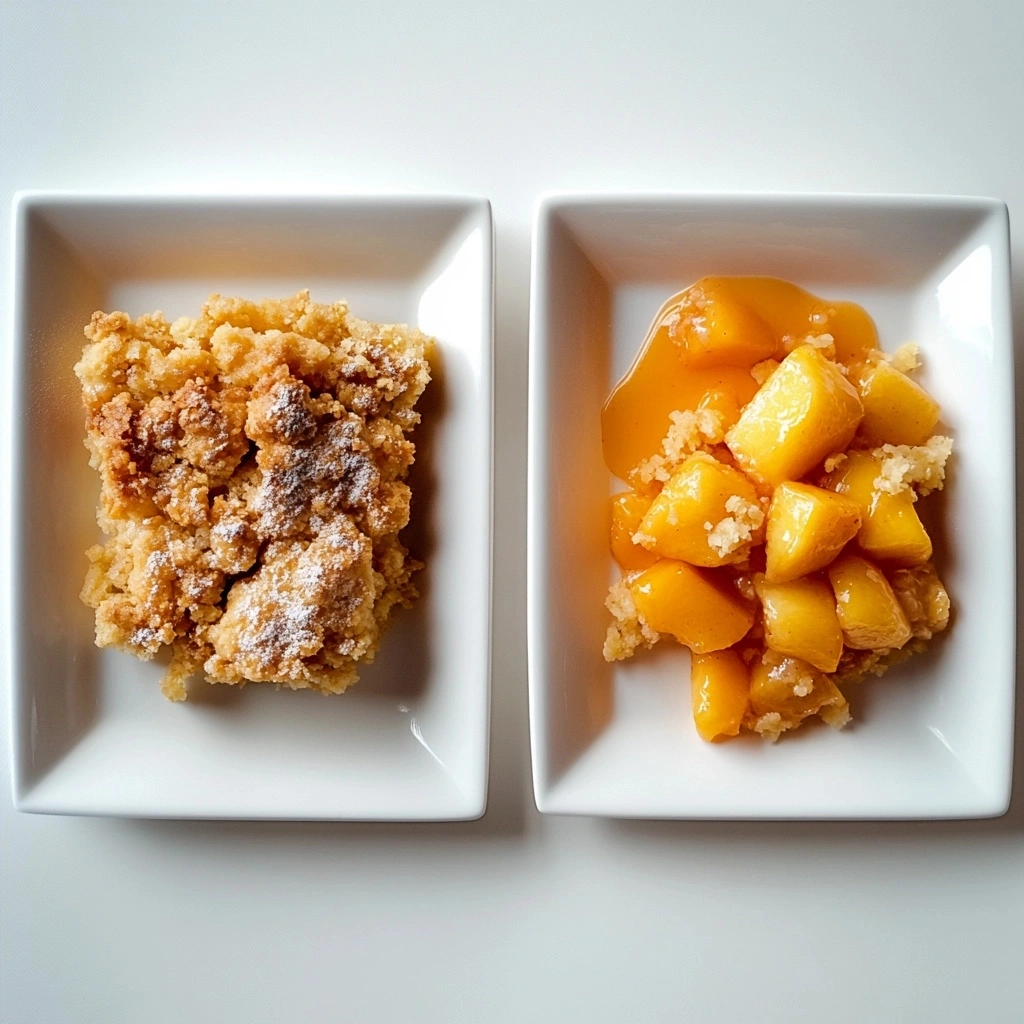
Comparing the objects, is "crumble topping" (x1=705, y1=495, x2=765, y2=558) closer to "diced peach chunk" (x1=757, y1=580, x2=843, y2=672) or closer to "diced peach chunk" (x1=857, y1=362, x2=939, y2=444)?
"diced peach chunk" (x1=757, y1=580, x2=843, y2=672)

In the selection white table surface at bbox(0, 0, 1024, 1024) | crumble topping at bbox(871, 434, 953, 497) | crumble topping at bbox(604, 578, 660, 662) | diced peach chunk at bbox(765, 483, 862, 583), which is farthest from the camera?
white table surface at bbox(0, 0, 1024, 1024)

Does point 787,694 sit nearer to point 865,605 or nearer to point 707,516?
point 865,605

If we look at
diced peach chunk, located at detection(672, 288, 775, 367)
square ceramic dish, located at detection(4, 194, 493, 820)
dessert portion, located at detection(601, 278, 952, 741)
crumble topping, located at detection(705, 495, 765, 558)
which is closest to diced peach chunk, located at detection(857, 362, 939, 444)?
dessert portion, located at detection(601, 278, 952, 741)

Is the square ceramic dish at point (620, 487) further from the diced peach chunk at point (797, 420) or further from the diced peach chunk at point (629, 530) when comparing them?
the diced peach chunk at point (797, 420)

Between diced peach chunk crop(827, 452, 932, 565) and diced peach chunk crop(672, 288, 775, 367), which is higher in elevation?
diced peach chunk crop(672, 288, 775, 367)

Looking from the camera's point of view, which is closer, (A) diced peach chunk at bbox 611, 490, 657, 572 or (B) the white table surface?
(A) diced peach chunk at bbox 611, 490, 657, 572

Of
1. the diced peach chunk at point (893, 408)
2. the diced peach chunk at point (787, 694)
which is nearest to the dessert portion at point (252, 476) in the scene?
the diced peach chunk at point (787, 694)

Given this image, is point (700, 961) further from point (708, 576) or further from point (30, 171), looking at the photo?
point (30, 171)
